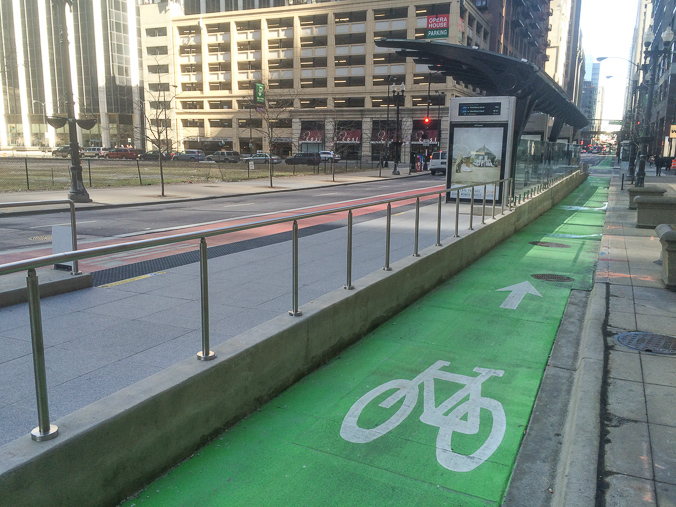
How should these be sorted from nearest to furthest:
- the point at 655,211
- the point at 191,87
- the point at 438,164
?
the point at 655,211, the point at 438,164, the point at 191,87

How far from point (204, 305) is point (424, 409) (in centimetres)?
212

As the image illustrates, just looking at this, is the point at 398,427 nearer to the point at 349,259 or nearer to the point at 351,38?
the point at 349,259

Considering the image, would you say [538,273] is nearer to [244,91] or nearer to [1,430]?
[1,430]

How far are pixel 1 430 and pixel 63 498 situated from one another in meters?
0.83

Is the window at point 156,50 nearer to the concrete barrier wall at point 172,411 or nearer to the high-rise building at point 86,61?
the high-rise building at point 86,61

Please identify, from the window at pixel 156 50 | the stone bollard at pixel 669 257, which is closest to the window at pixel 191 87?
the window at pixel 156 50

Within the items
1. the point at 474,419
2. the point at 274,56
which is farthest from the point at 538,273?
the point at 274,56

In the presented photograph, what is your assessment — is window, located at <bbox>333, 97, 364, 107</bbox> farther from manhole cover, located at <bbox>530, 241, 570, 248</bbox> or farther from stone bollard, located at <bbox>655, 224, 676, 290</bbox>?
stone bollard, located at <bbox>655, 224, 676, 290</bbox>

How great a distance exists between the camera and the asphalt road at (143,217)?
12883 mm

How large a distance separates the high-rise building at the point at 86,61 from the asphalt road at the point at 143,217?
78.8m

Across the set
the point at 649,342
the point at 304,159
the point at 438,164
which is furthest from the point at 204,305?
the point at 304,159

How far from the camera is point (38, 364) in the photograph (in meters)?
3.11

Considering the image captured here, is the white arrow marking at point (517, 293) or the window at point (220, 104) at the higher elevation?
the window at point (220, 104)

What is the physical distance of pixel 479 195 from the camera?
1241cm
